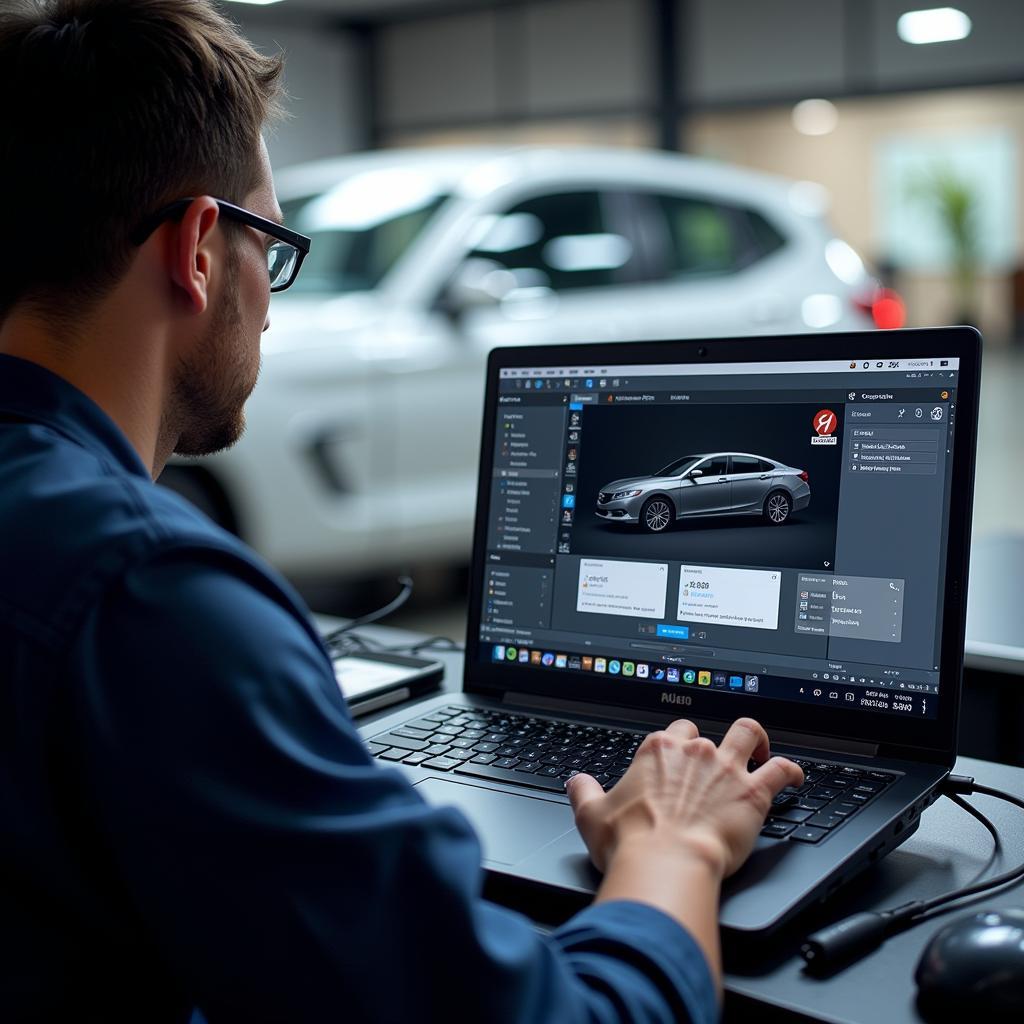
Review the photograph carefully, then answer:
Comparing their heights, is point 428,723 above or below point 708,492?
below

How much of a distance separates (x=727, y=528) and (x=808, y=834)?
0.32m

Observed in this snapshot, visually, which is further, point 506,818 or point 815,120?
point 815,120

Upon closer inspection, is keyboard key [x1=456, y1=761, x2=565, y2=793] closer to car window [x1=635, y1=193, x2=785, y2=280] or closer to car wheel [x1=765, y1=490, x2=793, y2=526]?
car wheel [x1=765, y1=490, x2=793, y2=526]

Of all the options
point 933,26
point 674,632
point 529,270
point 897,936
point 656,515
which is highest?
point 933,26

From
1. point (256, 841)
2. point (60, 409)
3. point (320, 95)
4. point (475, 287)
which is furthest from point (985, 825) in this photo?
point (320, 95)

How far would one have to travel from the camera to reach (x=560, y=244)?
14.3 ft

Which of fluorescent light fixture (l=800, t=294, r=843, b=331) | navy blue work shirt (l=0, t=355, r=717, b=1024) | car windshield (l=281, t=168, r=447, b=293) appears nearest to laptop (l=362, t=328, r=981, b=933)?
navy blue work shirt (l=0, t=355, r=717, b=1024)

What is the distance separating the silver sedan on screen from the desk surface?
29cm

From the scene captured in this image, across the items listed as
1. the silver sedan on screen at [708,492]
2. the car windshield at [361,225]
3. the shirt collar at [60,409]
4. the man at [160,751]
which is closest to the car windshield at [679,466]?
the silver sedan on screen at [708,492]

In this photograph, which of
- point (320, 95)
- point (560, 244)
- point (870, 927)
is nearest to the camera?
point (870, 927)

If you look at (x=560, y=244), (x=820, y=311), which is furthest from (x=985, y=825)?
(x=820, y=311)

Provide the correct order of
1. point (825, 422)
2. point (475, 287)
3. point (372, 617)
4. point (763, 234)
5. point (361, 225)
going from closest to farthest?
point (825, 422) → point (372, 617) → point (475, 287) → point (361, 225) → point (763, 234)

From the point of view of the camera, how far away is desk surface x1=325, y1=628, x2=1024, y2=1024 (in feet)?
2.53

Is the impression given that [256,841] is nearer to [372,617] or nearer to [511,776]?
[511,776]
